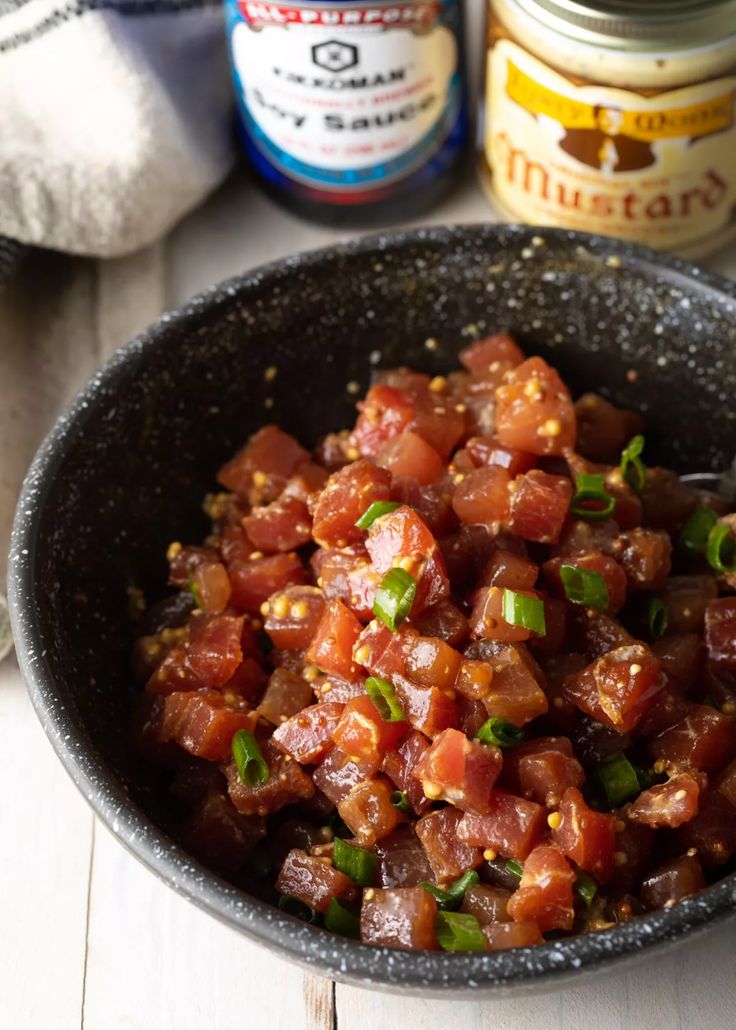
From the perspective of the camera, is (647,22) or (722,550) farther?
(647,22)

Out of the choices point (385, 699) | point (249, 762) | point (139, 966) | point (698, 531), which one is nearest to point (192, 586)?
point (249, 762)

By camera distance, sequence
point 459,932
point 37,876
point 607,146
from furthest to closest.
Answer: point 607,146 < point 37,876 < point 459,932

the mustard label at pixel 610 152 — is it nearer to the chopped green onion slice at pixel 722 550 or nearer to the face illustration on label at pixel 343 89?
the face illustration on label at pixel 343 89

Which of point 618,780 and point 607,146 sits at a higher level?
point 607,146

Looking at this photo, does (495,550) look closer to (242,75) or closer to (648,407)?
(648,407)

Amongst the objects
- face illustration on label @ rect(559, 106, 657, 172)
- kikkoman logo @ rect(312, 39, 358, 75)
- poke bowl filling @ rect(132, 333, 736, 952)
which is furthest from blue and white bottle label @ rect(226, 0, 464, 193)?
poke bowl filling @ rect(132, 333, 736, 952)

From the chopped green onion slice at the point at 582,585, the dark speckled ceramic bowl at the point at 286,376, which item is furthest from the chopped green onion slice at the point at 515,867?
the dark speckled ceramic bowl at the point at 286,376

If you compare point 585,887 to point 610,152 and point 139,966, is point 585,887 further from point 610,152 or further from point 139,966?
point 610,152
